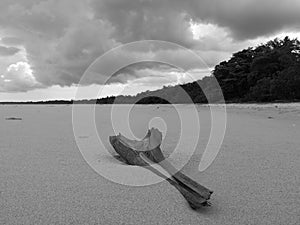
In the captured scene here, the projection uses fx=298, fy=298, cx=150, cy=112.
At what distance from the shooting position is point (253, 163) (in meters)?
3.20

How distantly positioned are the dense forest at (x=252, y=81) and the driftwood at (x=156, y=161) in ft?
35.8

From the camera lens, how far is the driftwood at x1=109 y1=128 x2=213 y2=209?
2043 millimetres

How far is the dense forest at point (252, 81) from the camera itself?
58.3 feet

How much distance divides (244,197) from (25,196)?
1.61m

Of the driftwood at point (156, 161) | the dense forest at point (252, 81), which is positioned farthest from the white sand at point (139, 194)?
the dense forest at point (252, 81)

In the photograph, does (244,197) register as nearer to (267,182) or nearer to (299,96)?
(267,182)

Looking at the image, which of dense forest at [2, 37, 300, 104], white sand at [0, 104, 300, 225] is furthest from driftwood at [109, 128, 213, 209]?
dense forest at [2, 37, 300, 104]

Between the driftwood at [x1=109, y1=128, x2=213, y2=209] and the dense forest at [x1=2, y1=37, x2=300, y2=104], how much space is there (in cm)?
1092

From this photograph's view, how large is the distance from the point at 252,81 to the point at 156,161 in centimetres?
2375

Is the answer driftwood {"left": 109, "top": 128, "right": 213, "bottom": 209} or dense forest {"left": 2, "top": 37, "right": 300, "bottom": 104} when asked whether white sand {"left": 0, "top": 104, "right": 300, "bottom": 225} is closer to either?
driftwood {"left": 109, "top": 128, "right": 213, "bottom": 209}

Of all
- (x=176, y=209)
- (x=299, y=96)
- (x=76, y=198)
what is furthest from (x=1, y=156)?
(x=299, y=96)

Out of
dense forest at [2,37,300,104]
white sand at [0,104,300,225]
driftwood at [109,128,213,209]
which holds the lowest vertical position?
white sand at [0,104,300,225]

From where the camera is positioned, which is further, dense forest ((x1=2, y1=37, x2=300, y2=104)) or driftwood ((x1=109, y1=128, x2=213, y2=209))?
dense forest ((x1=2, y1=37, x2=300, y2=104))

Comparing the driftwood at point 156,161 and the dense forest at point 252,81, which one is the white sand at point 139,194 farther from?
the dense forest at point 252,81
